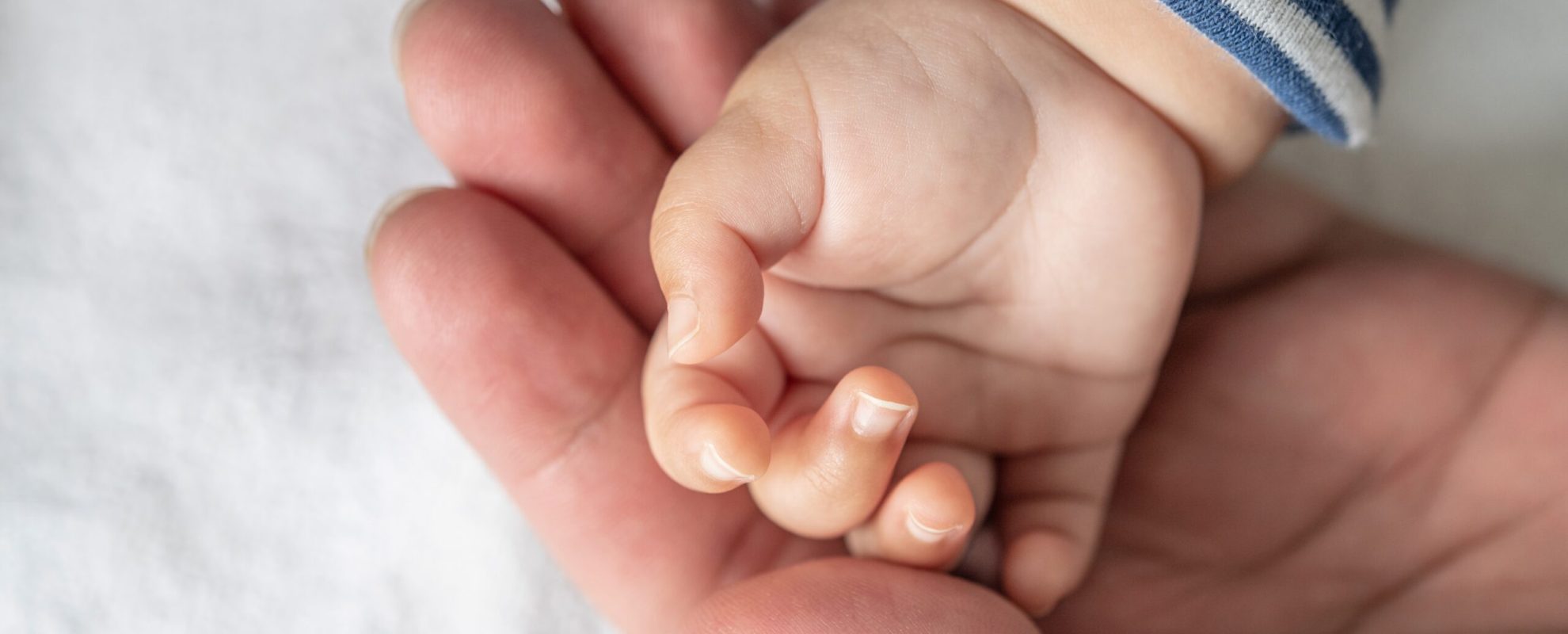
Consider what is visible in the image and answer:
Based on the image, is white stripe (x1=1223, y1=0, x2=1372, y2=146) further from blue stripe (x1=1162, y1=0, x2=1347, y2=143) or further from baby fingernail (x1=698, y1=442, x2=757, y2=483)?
baby fingernail (x1=698, y1=442, x2=757, y2=483)

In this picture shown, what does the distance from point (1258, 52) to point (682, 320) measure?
1.25 feet

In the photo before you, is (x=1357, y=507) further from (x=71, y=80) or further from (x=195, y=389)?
(x=71, y=80)

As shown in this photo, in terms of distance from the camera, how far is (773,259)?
2.00 feet

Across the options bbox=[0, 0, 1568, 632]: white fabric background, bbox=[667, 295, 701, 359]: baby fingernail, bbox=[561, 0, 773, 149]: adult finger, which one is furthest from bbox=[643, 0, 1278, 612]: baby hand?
bbox=[0, 0, 1568, 632]: white fabric background

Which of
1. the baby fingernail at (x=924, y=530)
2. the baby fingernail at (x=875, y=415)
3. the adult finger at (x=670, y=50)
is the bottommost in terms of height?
the baby fingernail at (x=924, y=530)

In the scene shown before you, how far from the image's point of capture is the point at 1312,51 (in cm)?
69

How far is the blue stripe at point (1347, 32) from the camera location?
2.26 feet

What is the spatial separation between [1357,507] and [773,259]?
50 centimetres

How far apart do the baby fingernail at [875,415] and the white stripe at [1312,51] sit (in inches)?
12.3

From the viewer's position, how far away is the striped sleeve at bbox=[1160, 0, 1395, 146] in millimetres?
667

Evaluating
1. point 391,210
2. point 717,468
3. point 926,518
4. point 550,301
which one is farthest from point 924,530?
point 391,210

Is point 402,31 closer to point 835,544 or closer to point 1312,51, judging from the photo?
point 835,544

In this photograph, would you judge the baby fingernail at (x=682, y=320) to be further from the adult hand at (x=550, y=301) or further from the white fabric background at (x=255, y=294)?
the white fabric background at (x=255, y=294)

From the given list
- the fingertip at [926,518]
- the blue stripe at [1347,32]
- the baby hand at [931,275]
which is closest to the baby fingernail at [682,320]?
the baby hand at [931,275]
